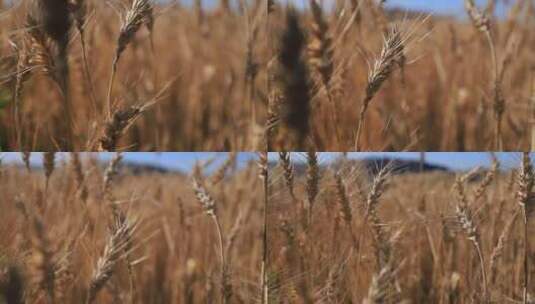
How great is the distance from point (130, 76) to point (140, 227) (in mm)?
319

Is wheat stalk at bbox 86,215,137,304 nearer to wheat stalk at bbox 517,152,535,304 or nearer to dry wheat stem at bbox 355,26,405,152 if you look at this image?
dry wheat stem at bbox 355,26,405,152

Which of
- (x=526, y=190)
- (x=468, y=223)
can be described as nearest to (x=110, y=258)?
(x=468, y=223)

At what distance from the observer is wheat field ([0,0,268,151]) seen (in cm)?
123

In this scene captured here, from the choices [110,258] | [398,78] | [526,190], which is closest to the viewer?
[110,258]

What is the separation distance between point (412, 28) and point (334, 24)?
15 cm

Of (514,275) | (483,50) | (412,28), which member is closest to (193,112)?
(412,28)

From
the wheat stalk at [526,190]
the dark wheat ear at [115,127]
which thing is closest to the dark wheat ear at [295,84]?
the dark wheat ear at [115,127]

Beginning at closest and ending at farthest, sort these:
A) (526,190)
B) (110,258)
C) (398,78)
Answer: (110,258)
(526,190)
(398,78)

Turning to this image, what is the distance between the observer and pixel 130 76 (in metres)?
1.58

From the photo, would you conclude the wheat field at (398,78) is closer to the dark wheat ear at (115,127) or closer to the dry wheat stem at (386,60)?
the dry wheat stem at (386,60)

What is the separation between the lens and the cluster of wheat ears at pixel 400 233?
1.35 m

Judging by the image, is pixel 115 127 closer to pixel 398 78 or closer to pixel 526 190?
pixel 398 78

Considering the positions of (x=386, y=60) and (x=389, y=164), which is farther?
(x=389, y=164)

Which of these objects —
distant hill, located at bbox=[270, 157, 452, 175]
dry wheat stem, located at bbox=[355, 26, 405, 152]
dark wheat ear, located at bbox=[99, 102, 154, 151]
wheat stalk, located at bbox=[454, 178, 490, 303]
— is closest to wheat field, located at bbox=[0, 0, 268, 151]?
dark wheat ear, located at bbox=[99, 102, 154, 151]
